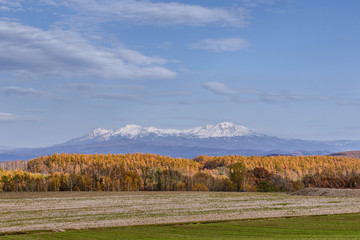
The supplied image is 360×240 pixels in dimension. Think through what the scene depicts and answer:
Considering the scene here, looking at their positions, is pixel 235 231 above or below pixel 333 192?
above

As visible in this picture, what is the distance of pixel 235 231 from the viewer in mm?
34719

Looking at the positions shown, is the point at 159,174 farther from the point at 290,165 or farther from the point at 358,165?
the point at 358,165

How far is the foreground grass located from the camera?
31.2 metres

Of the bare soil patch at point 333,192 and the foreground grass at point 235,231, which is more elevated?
the foreground grass at point 235,231

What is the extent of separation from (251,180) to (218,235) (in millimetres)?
95004

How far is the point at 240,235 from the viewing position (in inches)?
1257

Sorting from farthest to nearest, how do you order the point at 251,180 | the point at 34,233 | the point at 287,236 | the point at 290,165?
the point at 290,165 < the point at 251,180 < the point at 34,233 < the point at 287,236

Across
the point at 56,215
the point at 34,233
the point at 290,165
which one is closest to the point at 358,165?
the point at 290,165

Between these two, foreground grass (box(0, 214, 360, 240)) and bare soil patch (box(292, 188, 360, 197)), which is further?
bare soil patch (box(292, 188, 360, 197))

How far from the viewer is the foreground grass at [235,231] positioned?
31233 mm

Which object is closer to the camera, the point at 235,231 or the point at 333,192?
the point at 235,231

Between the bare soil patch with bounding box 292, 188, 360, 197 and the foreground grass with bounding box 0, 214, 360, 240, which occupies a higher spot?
the foreground grass with bounding box 0, 214, 360, 240

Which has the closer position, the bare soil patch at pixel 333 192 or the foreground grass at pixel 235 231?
the foreground grass at pixel 235 231

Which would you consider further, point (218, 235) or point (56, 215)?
point (56, 215)
